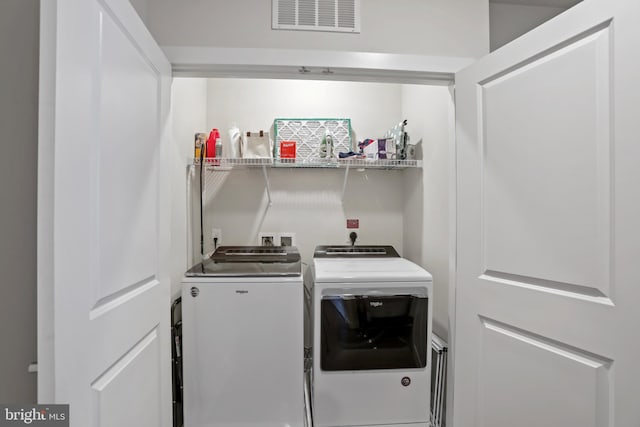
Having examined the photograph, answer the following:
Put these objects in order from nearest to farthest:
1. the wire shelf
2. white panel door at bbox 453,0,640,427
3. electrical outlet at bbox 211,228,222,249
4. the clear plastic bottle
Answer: white panel door at bbox 453,0,640,427 < the wire shelf < the clear plastic bottle < electrical outlet at bbox 211,228,222,249

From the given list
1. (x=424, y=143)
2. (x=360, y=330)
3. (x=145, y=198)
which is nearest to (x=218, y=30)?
(x=145, y=198)

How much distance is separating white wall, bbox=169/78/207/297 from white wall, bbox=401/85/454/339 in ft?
4.90

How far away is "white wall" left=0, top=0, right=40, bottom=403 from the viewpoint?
0.88 meters

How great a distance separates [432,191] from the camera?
1930 mm

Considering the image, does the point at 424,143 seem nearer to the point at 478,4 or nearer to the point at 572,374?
the point at 478,4

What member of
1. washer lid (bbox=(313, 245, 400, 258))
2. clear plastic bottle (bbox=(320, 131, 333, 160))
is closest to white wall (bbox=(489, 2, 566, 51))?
clear plastic bottle (bbox=(320, 131, 333, 160))

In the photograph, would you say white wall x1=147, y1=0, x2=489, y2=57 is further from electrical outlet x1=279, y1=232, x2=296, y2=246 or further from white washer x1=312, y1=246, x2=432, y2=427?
electrical outlet x1=279, y1=232, x2=296, y2=246

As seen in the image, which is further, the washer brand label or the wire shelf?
the wire shelf

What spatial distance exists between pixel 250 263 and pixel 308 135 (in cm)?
112

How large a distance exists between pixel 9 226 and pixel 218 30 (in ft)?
3.73

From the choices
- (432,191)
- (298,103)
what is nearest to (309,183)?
(298,103)

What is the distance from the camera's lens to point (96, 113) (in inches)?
30.1

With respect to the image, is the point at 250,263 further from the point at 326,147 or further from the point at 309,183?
the point at 326,147

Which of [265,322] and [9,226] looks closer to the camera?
[9,226]
